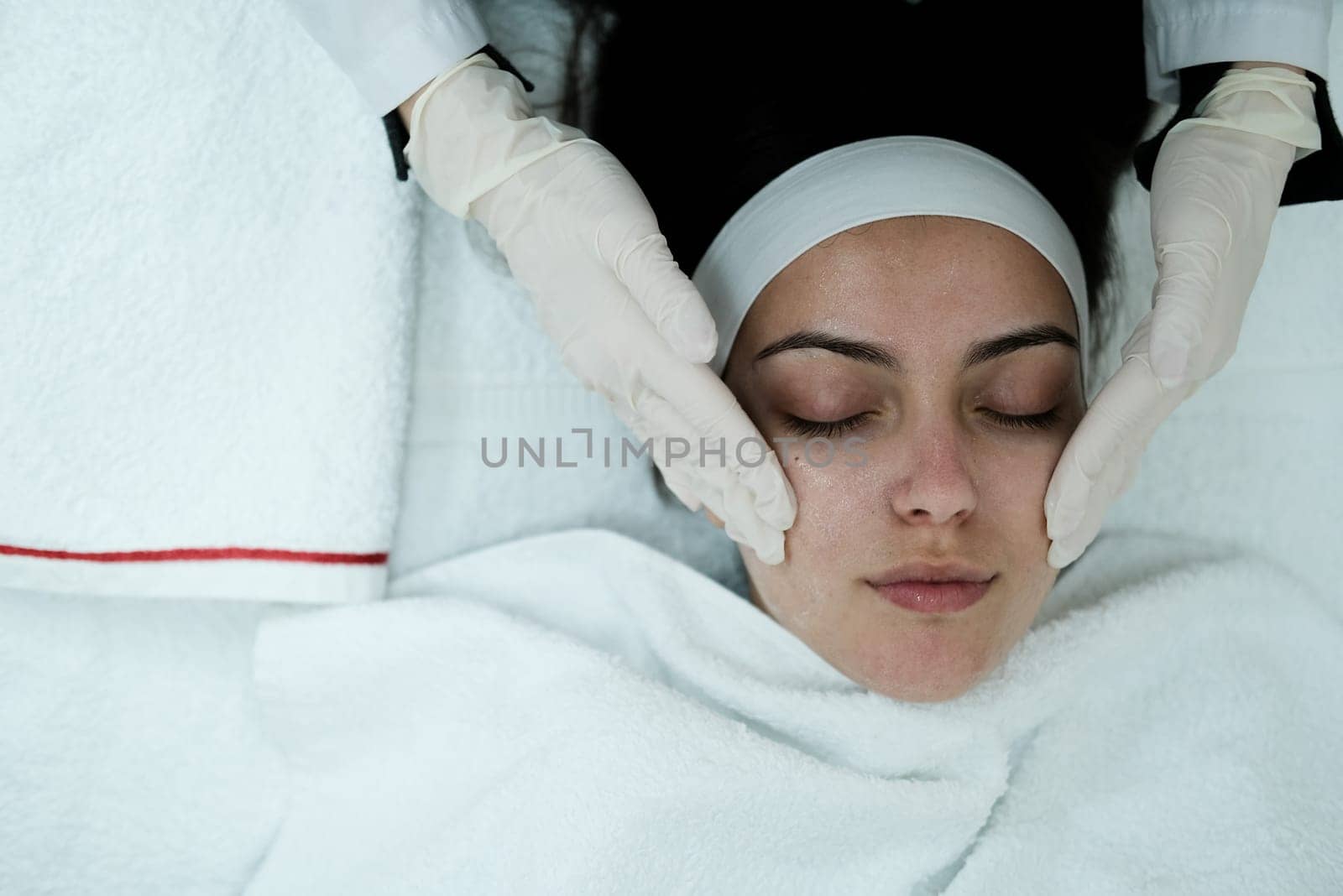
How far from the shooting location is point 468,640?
1229 mm

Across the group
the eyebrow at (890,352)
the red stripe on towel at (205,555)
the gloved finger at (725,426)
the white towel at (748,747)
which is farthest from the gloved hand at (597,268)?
the red stripe on towel at (205,555)

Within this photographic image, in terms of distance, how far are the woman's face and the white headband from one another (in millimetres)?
20

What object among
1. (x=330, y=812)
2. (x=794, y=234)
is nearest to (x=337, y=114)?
(x=794, y=234)

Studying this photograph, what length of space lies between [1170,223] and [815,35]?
46cm

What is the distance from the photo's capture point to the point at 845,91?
3.90ft

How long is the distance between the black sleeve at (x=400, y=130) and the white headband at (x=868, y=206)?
30 cm

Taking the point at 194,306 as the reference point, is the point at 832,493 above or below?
below

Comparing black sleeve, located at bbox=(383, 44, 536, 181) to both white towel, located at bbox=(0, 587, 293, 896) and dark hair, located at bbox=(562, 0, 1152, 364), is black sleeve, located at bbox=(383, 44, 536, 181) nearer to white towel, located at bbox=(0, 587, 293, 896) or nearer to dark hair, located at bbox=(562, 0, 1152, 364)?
dark hair, located at bbox=(562, 0, 1152, 364)

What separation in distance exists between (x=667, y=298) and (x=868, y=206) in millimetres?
247

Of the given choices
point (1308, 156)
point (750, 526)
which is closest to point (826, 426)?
point (750, 526)

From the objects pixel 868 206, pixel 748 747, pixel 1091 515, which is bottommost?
pixel 748 747

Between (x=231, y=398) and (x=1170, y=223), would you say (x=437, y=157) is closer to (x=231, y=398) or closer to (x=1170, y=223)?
(x=231, y=398)

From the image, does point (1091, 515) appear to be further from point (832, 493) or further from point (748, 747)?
point (748, 747)

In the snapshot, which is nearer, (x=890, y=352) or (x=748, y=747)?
(x=890, y=352)
